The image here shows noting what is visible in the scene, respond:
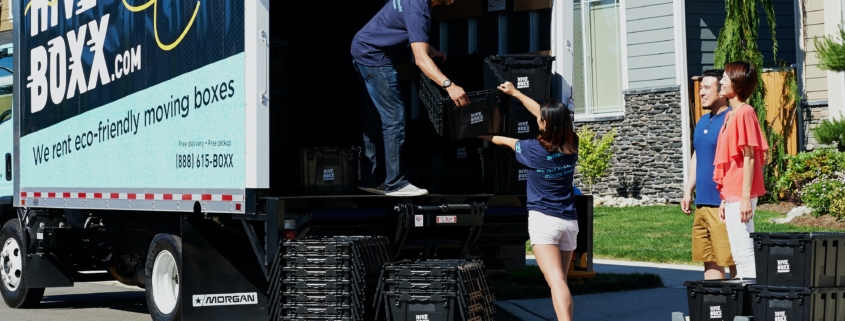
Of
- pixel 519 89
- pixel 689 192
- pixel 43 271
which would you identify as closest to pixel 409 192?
pixel 519 89

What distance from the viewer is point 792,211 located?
1709 centimetres

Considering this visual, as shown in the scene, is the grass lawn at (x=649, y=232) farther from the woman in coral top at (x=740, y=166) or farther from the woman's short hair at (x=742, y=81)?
the woman's short hair at (x=742, y=81)

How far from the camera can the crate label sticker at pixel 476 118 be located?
Answer: 920cm

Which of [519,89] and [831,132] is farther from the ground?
[519,89]

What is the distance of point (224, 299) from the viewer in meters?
9.37

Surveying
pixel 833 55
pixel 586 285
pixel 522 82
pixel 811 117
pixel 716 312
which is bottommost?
pixel 586 285

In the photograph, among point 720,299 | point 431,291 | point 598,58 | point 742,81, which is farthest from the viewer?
point 598,58

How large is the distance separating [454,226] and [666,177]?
12.5m

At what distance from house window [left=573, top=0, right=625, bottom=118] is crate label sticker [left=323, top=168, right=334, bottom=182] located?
12851mm

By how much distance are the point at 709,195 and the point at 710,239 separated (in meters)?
0.33

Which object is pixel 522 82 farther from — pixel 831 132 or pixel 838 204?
pixel 831 132

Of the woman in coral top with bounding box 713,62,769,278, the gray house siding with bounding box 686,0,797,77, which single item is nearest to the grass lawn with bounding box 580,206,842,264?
the gray house siding with bounding box 686,0,797,77

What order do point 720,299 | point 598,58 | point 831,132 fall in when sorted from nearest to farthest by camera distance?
point 720,299 → point 831,132 → point 598,58

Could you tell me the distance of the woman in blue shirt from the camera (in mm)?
8312
